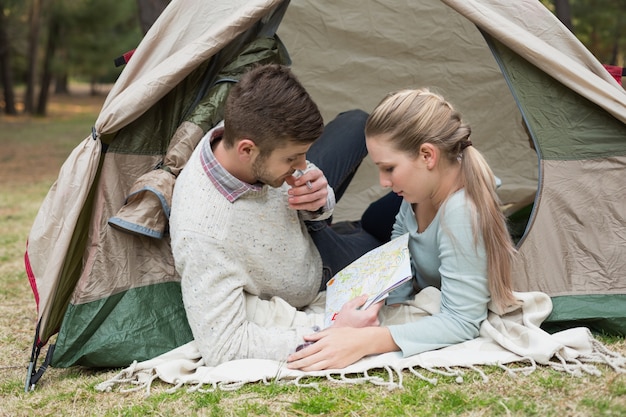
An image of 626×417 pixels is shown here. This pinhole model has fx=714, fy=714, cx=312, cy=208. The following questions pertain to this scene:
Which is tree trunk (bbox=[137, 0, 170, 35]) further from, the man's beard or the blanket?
the blanket

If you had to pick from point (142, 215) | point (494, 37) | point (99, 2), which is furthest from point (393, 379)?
point (99, 2)

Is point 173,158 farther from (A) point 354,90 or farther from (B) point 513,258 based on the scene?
(A) point 354,90

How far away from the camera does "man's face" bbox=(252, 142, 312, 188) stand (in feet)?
6.77

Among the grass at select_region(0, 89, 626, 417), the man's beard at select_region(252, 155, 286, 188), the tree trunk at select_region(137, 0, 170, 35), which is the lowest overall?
the tree trunk at select_region(137, 0, 170, 35)

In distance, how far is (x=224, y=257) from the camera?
2.12 meters

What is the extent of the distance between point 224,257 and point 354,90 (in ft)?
6.51

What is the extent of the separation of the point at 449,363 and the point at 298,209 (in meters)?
0.67

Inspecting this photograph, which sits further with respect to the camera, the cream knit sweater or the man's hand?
the man's hand

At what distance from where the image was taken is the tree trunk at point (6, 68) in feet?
48.0

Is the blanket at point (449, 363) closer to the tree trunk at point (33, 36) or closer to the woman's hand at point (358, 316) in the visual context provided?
the woman's hand at point (358, 316)

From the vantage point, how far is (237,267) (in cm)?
215

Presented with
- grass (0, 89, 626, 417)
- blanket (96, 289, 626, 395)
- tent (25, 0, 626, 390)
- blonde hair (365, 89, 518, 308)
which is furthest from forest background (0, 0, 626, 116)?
grass (0, 89, 626, 417)

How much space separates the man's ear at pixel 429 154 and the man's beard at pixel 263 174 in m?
0.42

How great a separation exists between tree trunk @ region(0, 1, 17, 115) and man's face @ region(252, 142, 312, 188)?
13.7 m
